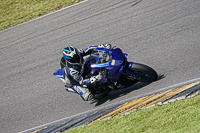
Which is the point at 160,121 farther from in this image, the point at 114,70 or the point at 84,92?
the point at 84,92

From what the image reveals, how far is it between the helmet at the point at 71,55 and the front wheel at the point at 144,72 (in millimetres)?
1427

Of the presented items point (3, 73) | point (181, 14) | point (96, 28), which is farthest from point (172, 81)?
point (3, 73)

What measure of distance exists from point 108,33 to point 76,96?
11.1 ft

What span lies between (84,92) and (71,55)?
1230 millimetres

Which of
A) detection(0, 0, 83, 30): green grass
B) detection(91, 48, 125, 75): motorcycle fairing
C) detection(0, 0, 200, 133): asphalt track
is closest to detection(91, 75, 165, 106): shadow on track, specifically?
detection(0, 0, 200, 133): asphalt track

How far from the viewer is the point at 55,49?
486 inches

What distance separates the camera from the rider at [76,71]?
782cm

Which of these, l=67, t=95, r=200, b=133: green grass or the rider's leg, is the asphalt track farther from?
l=67, t=95, r=200, b=133: green grass

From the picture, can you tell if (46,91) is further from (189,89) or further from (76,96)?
(189,89)

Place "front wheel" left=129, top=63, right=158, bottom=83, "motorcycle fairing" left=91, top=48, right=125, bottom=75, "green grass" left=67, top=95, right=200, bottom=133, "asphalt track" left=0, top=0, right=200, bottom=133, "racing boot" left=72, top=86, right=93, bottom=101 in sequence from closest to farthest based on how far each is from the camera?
"green grass" left=67, top=95, right=200, bottom=133 → "motorcycle fairing" left=91, top=48, right=125, bottom=75 → "front wheel" left=129, top=63, right=158, bottom=83 → "racing boot" left=72, top=86, right=93, bottom=101 → "asphalt track" left=0, top=0, right=200, bottom=133

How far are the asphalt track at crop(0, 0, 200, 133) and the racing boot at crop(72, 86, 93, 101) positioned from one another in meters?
0.71

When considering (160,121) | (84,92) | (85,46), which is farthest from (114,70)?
(85,46)

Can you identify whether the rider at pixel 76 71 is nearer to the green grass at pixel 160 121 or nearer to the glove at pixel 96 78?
the glove at pixel 96 78

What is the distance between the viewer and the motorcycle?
783 centimetres
